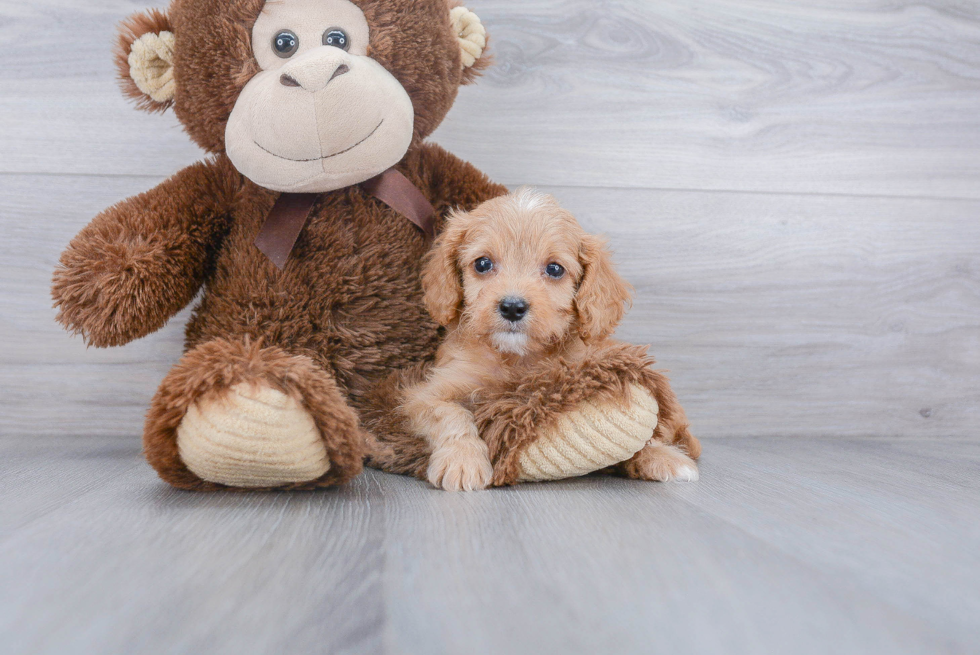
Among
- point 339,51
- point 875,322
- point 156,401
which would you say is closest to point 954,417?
point 875,322

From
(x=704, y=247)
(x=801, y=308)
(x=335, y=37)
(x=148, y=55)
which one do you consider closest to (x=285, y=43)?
(x=335, y=37)

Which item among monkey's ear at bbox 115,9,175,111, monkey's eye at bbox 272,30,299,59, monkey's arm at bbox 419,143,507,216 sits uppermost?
monkey's eye at bbox 272,30,299,59

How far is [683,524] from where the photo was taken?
3.15ft

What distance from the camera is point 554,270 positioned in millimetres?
1294

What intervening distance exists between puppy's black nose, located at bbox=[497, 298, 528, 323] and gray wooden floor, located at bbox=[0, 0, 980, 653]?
0.30m

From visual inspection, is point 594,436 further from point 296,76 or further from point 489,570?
point 296,76

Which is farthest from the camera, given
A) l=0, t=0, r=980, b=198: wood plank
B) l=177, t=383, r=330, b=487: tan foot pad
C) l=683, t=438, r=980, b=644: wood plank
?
l=0, t=0, r=980, b=198: wood plank

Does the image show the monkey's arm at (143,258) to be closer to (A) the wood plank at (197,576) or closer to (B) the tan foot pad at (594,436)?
(A) the wood plank at (197,576)

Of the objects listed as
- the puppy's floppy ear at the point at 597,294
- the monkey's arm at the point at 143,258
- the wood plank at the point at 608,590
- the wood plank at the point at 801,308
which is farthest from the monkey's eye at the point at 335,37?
the wood plank at the point at 608,590

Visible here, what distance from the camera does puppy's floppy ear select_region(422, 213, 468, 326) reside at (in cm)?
131

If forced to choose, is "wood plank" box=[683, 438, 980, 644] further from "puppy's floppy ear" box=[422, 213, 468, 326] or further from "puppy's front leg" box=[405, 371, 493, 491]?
"puppy's floppy ear" box=[422, 213, 468, 326]

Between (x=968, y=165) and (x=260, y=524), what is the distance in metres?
2.05

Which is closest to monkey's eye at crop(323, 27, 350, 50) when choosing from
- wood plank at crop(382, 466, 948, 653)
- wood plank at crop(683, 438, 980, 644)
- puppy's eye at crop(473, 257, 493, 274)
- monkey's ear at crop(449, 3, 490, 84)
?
monkey's ear at crop(449, 3, 490, 84)

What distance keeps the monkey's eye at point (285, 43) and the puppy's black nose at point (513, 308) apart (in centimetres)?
60
